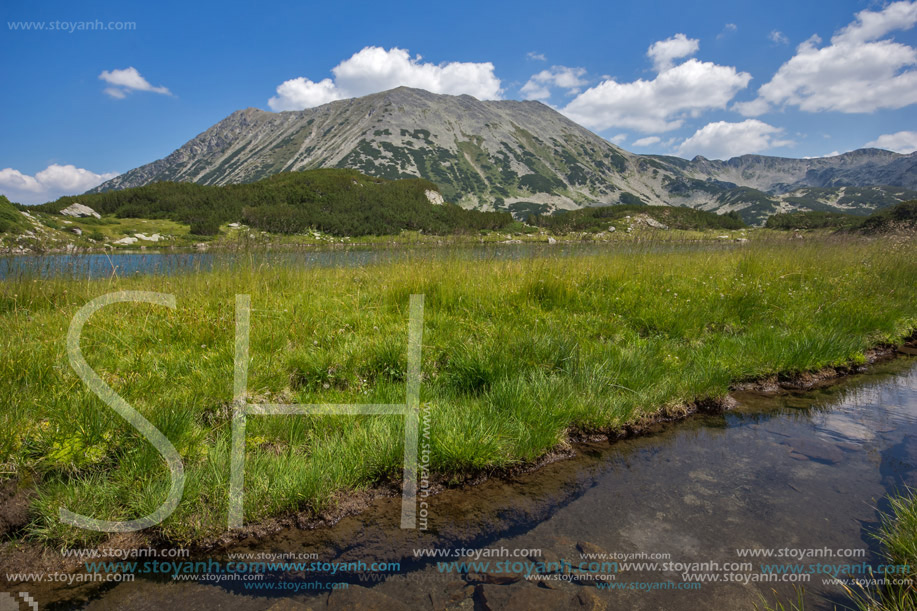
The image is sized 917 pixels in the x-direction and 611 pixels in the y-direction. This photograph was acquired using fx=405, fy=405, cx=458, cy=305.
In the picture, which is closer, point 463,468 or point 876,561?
point 876,561

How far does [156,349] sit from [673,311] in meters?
8.13

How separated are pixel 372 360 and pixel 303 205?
409 feet

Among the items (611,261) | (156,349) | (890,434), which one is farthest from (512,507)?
(611,261)

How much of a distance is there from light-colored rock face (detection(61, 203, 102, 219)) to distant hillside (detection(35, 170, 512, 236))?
6.17ft

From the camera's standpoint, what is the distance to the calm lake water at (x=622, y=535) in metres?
2.39

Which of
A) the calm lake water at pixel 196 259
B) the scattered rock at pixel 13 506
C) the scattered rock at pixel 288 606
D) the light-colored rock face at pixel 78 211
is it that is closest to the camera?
the scattered rock at pixel 288 606

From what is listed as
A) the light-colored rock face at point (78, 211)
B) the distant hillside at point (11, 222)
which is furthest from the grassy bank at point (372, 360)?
the light-colored rock face at point (78, 211)

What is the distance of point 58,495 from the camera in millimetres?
2773

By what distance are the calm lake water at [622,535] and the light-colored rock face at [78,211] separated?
141015 mm

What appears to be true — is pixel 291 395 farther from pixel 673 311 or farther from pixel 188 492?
pixel 673 311

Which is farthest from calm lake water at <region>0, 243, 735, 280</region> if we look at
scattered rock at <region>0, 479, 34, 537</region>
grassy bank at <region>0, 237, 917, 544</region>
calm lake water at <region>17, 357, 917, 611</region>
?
calm lake water at <region>17, 357, 917, 611</region>

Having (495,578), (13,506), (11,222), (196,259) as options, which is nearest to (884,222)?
(495,578)

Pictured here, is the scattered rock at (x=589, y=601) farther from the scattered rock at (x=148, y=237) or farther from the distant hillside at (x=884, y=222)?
the scattered rock at (x=148, y=237)

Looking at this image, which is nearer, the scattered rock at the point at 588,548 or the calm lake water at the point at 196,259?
the scattered rock at the point at 588,548
